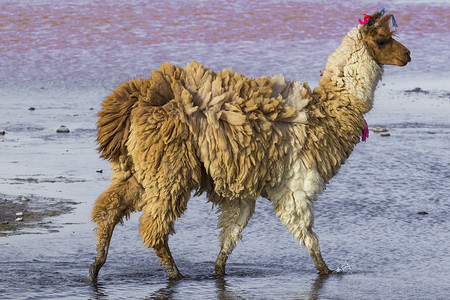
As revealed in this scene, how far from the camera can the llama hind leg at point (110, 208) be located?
645 cm

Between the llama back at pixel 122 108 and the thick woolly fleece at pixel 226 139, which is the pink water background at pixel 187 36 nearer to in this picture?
the thick woolly fleece at pixel 226 139

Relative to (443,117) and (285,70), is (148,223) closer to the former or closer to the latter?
(443,117)

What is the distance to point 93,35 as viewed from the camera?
18.8m

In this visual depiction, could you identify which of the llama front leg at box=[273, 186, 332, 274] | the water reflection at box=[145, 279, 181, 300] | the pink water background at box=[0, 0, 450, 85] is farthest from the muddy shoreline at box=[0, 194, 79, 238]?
the pink water background at box=[0, 0, 450, 85]

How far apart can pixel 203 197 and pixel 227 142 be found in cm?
258

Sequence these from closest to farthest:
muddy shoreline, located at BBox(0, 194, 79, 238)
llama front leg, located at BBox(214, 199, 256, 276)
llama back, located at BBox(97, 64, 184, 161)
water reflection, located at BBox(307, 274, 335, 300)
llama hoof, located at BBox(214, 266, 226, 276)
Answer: water reflection, located at BBox(307, 274, 335, 300) < llama back, located at BBox(97, 64, 184, 161) < llama hoof, located at BBox(214, 266, 226, 276) < llama front leg, located at BBox(214, 199, 256, 276) < muddy shoreline, located at BBox(0, 194, 79, 238)

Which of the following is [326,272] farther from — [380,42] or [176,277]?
[380,42]

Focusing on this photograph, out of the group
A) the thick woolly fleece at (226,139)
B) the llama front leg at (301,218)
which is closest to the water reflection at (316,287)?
the llama front leg at (301,218)

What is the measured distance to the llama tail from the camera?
6.34 metres

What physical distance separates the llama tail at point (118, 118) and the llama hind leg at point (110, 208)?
0.26m

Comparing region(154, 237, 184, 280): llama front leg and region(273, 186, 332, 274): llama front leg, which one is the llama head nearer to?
region(273, 186, 332, 274): llama front leg

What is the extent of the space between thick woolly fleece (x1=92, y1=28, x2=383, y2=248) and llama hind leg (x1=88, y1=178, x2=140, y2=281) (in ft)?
0.03

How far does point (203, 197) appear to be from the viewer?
8828 mm

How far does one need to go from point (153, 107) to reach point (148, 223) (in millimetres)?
806
